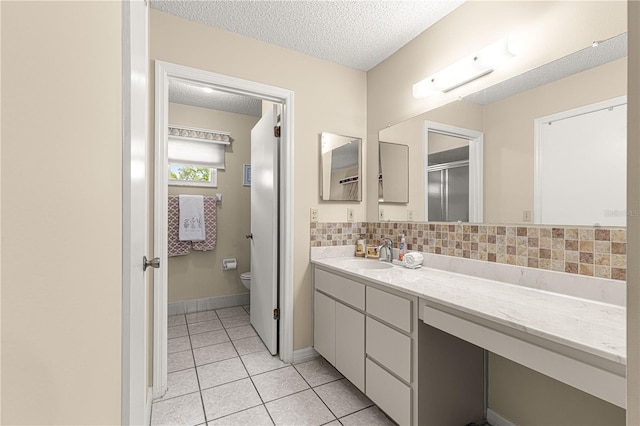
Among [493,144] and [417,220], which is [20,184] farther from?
[417,220]

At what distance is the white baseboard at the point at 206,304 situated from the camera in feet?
10.5

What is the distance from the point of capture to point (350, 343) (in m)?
1.78

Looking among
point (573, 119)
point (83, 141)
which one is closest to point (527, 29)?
point (573, 119)

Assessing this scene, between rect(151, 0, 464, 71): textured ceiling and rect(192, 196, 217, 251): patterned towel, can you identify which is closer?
rect(151, 0, 464, 71): textured ceiling

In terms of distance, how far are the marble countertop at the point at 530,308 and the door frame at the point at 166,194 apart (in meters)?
0.77

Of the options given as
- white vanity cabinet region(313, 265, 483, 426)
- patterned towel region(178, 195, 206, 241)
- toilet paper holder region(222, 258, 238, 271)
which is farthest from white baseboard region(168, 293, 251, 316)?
white vanity cabinet region(313, 265, 483, 426)

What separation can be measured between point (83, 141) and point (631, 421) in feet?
2.45

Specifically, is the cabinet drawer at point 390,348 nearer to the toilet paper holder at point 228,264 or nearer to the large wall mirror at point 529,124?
the large wall mirror at point 529,124

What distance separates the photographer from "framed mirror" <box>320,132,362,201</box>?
7.64ft

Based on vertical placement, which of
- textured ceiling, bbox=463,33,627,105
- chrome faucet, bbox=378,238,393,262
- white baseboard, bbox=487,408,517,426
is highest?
textured ceiling, bbox=463,33,627,105

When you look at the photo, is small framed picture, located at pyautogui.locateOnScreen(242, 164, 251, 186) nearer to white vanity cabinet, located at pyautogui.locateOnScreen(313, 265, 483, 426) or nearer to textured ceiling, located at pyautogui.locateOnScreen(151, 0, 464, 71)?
textured ceiling, located at pyautogui.locateOnScreen(151, 0, 464, 71)

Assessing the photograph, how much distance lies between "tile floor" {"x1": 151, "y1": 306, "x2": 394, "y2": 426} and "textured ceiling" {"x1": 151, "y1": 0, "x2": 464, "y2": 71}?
2.45m

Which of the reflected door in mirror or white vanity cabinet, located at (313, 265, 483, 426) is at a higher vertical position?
the reflected door in mirror

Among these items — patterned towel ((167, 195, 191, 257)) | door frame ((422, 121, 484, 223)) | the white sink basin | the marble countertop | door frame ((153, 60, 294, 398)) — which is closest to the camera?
the marble countertop
